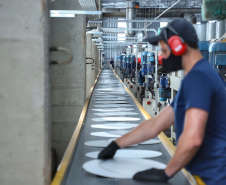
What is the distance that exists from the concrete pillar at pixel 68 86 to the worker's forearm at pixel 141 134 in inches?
167

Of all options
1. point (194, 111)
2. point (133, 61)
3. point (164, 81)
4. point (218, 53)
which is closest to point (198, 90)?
point (194, 111)

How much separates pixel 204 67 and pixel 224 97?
0.19 metres

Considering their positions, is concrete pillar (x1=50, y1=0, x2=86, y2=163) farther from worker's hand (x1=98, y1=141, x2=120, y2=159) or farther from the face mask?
the face mask

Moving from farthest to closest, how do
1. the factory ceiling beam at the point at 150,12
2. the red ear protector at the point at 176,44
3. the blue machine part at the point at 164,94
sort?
the factory ceiling beam at the point at 150,12, the blue machine part at the point at 164,94, the red ear protector at the point at 176,44

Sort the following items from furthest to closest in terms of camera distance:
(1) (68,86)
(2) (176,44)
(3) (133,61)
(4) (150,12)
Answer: (4) (150,12), (3) (133,61), (1) (68,86), (2) (176,44)

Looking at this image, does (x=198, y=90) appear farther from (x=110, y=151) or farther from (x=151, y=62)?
(x=151, y=62)

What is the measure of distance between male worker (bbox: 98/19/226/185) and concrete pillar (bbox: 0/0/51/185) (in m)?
0.57

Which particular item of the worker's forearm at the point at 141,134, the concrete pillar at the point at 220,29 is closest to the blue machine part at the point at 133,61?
the concrete pillar at the point at 220,29

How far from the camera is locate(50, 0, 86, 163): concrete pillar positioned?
627 centimetres

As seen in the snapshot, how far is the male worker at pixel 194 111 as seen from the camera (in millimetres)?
1599

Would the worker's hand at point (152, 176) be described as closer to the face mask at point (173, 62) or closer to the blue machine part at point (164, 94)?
the face mask at point (173, 62)

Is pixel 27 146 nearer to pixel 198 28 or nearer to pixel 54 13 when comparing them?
pixel 54 13

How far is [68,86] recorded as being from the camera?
6.51m

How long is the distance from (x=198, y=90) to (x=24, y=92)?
91 cm
